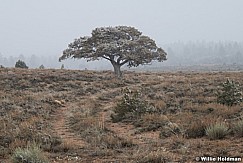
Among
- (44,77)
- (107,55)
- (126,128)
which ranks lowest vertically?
(126,128)

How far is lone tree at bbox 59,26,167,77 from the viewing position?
29891 mm

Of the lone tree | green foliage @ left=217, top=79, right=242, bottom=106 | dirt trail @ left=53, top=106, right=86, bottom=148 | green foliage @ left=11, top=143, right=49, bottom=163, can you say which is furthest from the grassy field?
the lone tree

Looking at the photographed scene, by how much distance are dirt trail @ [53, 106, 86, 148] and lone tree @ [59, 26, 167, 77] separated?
14181 millimetres

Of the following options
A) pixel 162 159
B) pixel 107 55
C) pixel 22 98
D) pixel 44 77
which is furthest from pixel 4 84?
pixel 162 159

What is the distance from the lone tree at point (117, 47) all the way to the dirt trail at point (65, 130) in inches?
558

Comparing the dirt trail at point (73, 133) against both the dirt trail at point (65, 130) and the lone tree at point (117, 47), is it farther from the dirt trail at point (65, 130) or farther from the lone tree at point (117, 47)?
the lone tree at point (117, 47)

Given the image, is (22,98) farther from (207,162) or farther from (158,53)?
(158,53)

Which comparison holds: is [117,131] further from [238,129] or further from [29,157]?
[29,157]

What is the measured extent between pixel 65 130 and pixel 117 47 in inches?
743

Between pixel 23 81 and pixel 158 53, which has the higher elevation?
pixel 158 53

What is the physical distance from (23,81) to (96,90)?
671 cm

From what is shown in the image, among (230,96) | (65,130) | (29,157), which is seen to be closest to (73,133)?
(65,130)

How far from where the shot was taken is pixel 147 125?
1140cm

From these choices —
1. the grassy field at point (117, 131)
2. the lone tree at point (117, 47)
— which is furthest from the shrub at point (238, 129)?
the lone tree at point (117, 47)
